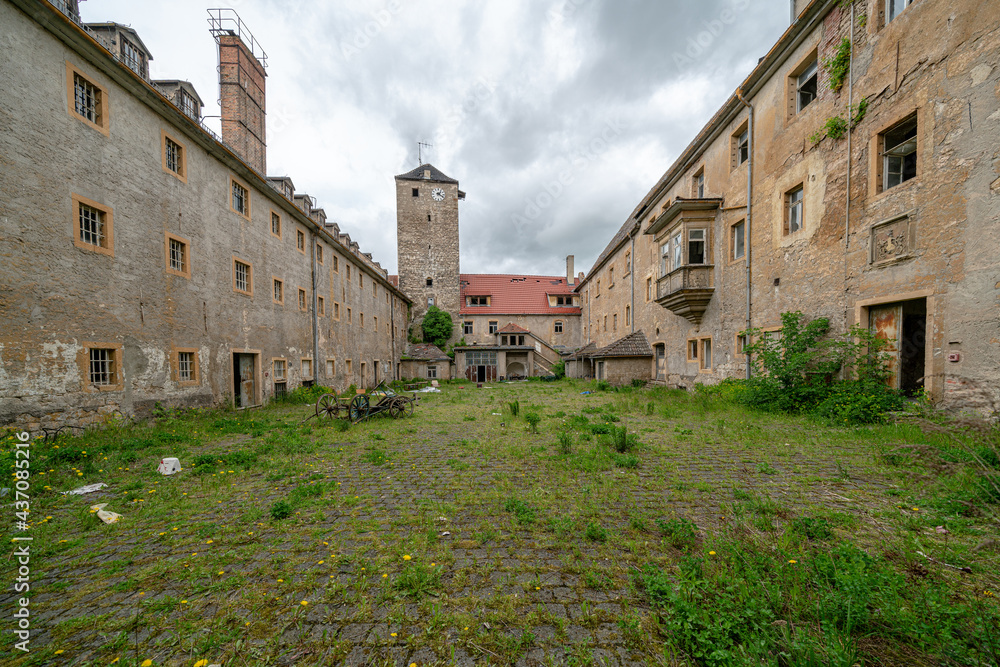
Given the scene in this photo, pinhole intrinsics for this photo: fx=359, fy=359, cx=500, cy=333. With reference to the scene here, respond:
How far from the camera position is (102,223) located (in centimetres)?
891

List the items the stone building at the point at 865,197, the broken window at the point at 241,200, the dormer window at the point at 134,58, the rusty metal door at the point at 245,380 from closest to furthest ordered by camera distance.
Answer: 1. the stone building at the point at 865,197
2. the dormer window at the point at 134,58
3. the rusty metal door at the point at 245,380
4. the broken window at the point at 241,200

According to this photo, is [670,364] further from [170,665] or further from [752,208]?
[170,665]

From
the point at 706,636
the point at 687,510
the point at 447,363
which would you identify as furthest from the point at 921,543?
the point at 447,363

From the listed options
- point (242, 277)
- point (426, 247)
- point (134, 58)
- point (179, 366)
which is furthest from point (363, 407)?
point (426, 247)

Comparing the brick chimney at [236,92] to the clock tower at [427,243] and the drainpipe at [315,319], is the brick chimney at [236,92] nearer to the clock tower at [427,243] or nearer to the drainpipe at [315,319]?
the drainpipe at [315,319]

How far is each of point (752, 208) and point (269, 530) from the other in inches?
625

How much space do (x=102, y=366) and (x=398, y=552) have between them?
1040cm

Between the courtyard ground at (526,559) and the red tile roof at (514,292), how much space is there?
32.6 m

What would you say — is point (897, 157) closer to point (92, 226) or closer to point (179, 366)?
point (92, 226)

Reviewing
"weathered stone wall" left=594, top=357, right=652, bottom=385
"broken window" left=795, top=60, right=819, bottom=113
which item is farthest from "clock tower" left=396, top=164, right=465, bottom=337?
"broken window" left=795, top=60, right=819, bottom=113

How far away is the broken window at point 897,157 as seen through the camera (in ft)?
27.0

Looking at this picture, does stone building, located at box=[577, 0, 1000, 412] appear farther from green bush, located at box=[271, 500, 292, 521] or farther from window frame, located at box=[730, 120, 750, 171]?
green bush, located at box=[271, 500, 292, 521]

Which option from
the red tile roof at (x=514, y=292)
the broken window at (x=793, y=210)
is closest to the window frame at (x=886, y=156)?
the broken window at (x=793, y=210)

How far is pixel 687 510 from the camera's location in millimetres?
4098
